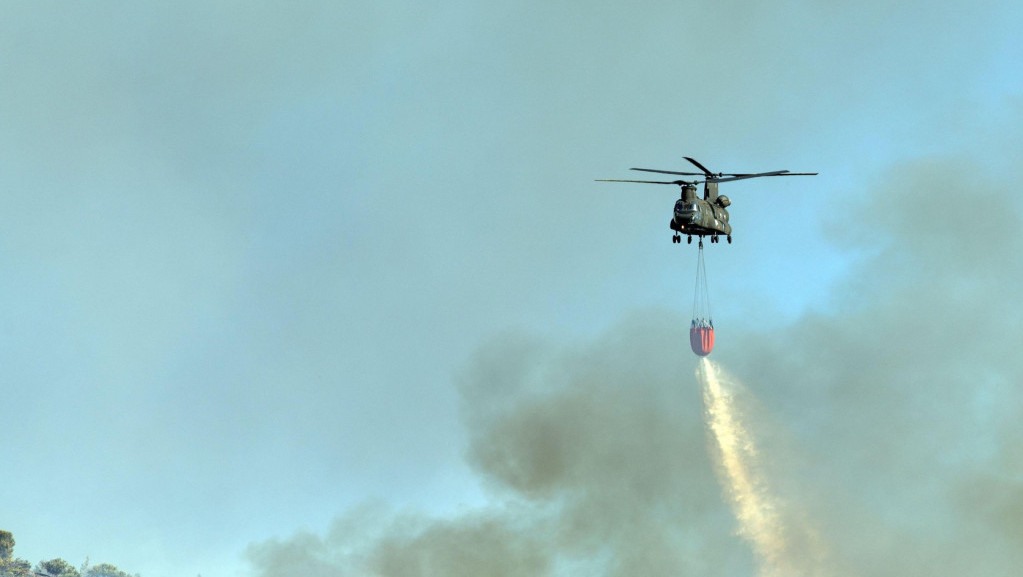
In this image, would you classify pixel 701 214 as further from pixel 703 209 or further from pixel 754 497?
pixel 754 497

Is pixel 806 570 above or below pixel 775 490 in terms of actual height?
below

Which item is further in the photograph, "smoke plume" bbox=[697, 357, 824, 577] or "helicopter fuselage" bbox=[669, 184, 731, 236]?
"smoke plume" bbox=[697, 357, 824, 577]

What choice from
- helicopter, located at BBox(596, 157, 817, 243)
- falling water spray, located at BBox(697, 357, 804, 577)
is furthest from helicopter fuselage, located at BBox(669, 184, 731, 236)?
falling water spray, located at BBox(697, 357, 804, 577)

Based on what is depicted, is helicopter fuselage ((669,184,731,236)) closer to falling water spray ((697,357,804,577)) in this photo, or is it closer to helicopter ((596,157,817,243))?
helicopter ((596,157,817,243))

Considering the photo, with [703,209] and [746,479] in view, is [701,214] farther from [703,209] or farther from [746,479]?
[746,479]

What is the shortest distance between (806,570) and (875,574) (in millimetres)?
10415

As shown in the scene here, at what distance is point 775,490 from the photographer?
118750mm

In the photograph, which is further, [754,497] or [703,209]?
[754,497]

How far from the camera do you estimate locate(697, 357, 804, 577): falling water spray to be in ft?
367

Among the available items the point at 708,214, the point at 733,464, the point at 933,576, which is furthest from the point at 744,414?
the point at 708,214

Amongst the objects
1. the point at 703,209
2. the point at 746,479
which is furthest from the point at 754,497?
the point at 703,209

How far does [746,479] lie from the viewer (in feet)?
392

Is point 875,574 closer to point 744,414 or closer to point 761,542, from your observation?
point 761,542

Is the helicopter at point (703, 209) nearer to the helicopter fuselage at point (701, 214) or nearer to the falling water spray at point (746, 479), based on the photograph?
the helicopter fuselage at point (701, 214)
